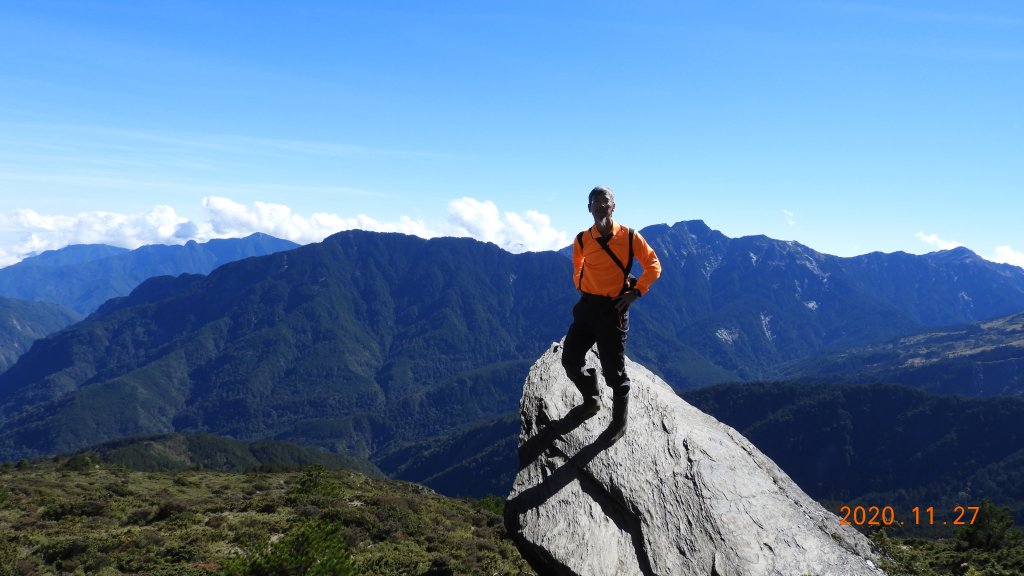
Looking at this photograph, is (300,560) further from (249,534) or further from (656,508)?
(249,534)

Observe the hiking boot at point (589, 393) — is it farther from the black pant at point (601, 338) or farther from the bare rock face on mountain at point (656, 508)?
the bare rock face on mountain at point (656, 508)

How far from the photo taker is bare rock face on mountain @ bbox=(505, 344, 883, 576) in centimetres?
1077

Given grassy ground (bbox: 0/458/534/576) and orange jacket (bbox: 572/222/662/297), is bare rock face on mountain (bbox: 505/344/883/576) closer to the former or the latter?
orange jacket (bbox: 572/222/662/297)

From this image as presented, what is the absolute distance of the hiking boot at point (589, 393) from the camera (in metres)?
12.7

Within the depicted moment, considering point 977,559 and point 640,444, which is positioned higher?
point 640,444

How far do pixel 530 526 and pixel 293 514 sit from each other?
82.9 ft

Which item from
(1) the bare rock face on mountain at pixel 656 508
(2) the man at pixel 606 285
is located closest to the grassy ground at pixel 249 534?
(1) the bare rock face on mountain at pixel 656 508

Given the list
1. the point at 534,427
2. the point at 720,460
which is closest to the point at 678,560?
the point at 720,460

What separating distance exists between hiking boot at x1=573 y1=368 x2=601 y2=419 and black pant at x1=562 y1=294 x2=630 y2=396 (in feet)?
0.57

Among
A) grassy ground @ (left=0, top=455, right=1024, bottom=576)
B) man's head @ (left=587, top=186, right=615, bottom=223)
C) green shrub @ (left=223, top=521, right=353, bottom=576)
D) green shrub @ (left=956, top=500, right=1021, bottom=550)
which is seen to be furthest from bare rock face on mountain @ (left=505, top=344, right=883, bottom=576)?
green shrub @ (left=956, top=500, right=1021, bottom=550)

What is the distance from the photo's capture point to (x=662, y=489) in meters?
12.0

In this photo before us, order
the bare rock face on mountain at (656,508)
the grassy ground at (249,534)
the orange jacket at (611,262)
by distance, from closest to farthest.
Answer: the bare rock face on mountain at (656,508), the orange jacket at (611,262), the grassy ground at (249,534)

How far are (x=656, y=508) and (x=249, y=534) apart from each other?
2260 centimetres

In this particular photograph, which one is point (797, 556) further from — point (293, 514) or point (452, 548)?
point (293, 514)
